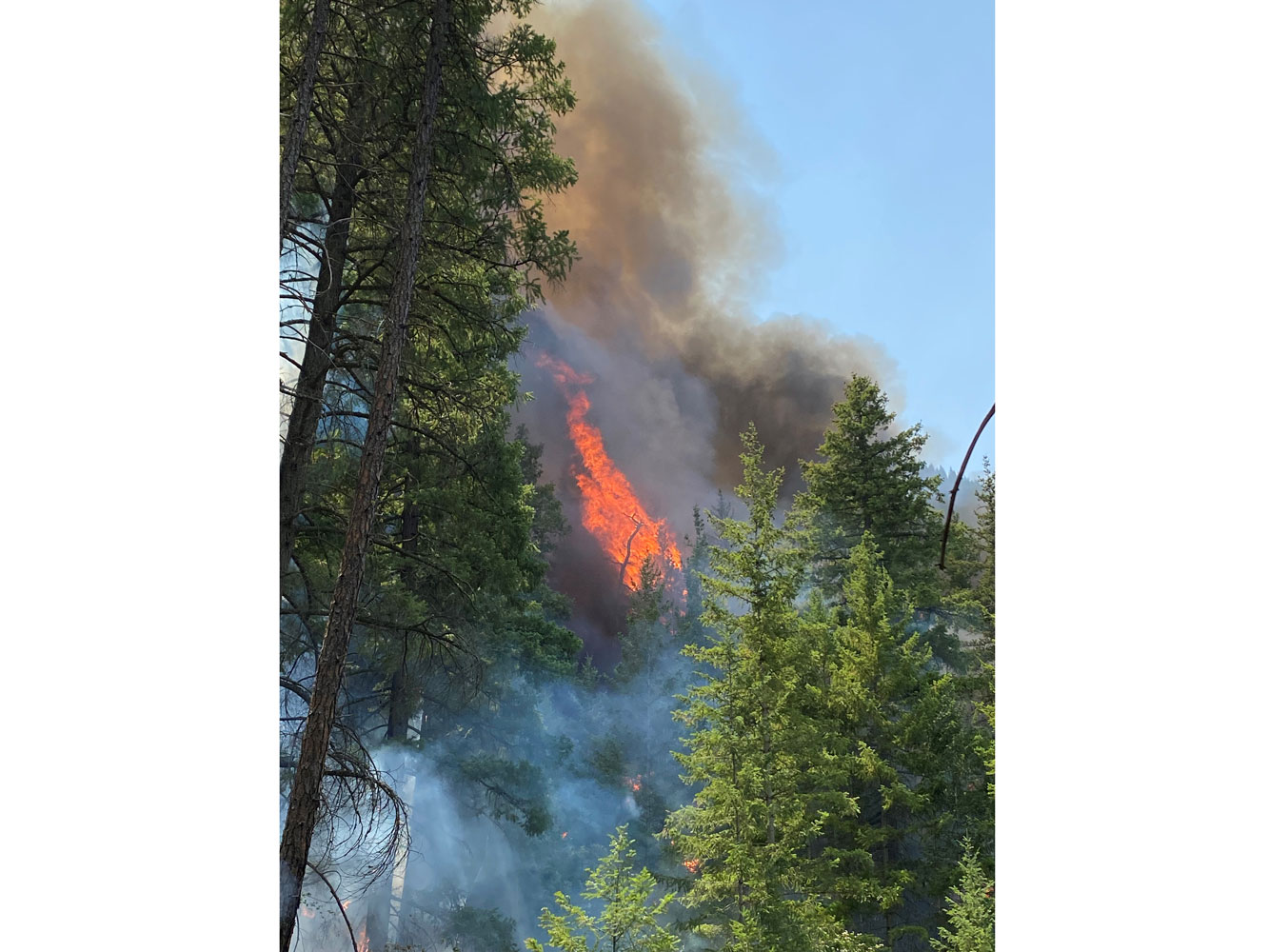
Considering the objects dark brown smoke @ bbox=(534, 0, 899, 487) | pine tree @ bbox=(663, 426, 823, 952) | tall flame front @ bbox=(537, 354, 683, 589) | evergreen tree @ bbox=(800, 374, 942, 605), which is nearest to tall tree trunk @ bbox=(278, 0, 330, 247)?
dark brown smoke @ bbox=(534, 0, 899, 487)

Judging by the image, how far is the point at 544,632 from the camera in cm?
307

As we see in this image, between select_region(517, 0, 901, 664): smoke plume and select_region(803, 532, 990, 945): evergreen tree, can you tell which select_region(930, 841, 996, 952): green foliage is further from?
select_region(517, 0, 901, 664): smoke plume

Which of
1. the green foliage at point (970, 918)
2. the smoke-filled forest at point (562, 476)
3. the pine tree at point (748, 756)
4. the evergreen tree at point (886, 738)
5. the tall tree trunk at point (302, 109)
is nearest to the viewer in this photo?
the tall tree trunk at point (302, 109)

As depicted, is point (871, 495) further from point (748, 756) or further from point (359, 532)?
point (359, 532)

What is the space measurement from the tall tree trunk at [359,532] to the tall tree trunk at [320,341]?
23 cm

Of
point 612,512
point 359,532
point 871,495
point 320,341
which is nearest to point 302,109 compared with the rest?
point 320,341

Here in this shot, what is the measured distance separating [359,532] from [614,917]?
1.54 m

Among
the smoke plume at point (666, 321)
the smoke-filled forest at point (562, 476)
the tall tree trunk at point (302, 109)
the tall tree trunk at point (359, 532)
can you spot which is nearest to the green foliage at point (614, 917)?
the smoke-filled forest at point (562, 476)

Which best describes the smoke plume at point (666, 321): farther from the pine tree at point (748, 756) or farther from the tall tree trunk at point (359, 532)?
the tall tree trunk at point (359, 532)

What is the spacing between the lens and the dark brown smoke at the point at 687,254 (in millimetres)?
3072

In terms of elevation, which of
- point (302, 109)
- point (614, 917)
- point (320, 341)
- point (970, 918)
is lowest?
point (614, 917)

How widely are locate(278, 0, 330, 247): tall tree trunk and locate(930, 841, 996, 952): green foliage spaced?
3.10 metres

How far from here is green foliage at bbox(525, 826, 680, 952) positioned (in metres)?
2.83

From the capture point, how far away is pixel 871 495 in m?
3.34
